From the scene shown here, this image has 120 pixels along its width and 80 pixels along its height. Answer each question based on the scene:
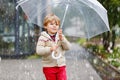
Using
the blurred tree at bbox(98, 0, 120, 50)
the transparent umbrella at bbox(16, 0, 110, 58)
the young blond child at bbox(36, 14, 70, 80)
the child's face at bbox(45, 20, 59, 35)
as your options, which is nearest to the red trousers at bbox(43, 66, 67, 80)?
the young blond child at bbox(36, 14, 70, 80)

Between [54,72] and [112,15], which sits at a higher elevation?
[112,15]

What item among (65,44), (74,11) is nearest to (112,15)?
(74,11)

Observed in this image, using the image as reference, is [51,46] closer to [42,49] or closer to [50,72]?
[42,49]

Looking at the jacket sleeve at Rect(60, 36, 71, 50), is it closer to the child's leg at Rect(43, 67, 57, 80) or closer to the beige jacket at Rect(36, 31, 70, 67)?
the beige jacket at Rect(36, 31, 70, 67)

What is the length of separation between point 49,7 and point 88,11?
67 centimetres

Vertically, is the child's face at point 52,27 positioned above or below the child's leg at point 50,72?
above

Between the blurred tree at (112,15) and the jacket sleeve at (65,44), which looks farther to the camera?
the blurred tree at (112,15)

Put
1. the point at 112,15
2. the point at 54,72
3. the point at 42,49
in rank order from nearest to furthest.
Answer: the point at 42,49
the point at 54,72
the point at 112,15

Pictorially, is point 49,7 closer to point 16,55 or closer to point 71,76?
point 71,76

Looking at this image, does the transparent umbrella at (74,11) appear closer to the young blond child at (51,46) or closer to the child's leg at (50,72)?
the young blond child at (51,46)

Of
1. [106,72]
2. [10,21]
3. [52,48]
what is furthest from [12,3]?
[52,48]

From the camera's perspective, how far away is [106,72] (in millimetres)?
12227

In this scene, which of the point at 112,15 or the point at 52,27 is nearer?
the point at 52,27

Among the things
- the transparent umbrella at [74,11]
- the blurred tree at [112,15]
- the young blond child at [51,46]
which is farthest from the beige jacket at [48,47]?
the blurred tree at [112,15]
